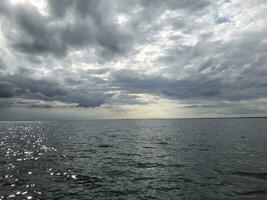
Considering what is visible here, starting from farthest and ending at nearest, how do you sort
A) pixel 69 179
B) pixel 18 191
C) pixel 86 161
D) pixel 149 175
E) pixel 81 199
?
pixel 86 161 → pixel 149 175 → pixel 69 179 → pixel 18 191 → pixel 81 199

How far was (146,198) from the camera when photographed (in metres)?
21.1

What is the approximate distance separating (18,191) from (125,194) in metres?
9.38

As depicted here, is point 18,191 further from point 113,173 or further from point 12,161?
point 12,161

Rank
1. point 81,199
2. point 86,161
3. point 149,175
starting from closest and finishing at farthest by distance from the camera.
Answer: point 81,199 < point 149,175 < point 86,161

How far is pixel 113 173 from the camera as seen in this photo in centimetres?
2975

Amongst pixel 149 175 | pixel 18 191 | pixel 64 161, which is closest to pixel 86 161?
pixel 64 161

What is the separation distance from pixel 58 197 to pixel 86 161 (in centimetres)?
1647

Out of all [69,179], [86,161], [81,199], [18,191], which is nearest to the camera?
[81,199]

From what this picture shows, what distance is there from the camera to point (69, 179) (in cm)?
2697

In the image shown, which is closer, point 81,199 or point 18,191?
point 81,199

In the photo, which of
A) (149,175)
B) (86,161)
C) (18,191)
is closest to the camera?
(18,191)

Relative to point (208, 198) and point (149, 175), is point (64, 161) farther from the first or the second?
point (208, 198)

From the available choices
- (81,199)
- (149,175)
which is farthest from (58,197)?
(149,175)

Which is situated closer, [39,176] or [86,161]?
[39,176]
